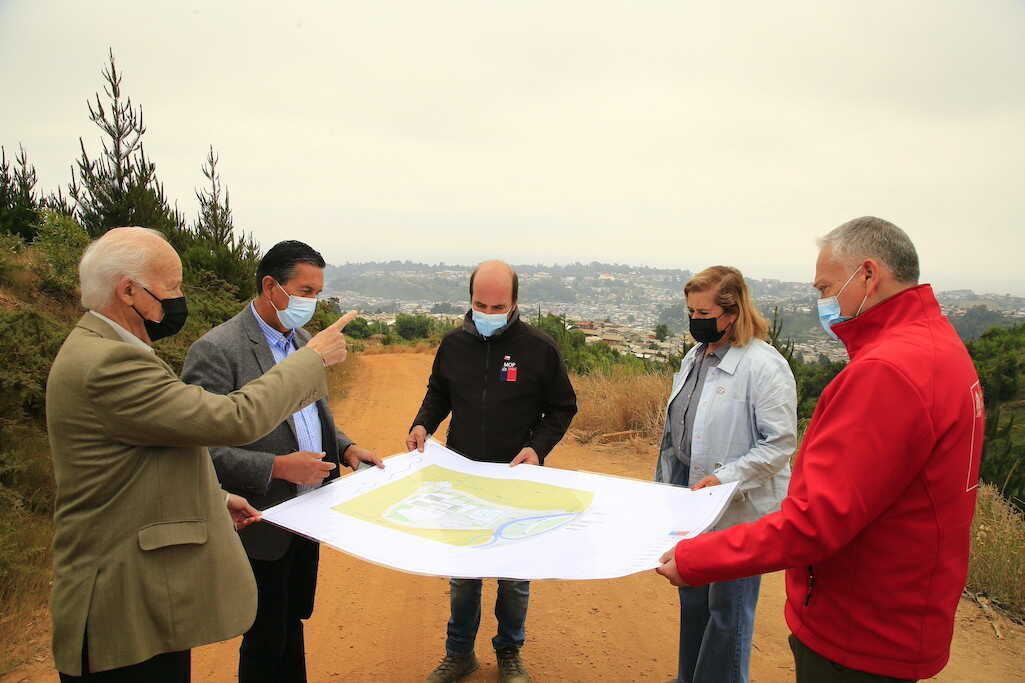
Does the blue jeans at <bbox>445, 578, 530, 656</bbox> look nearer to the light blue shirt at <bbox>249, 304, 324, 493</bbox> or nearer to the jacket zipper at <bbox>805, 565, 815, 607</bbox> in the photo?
the light blue shirt at <bbox>249, 304, 324, 493</bbox>

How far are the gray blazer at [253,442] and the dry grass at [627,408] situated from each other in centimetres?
722

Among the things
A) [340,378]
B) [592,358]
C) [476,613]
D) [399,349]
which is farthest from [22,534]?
[399,349]

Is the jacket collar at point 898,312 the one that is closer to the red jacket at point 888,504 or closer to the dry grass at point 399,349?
the red jacket at point 888,504

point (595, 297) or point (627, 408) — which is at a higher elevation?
point (595, 297)

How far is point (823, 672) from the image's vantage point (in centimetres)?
194

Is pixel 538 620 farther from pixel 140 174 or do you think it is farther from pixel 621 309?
pixel 621 309

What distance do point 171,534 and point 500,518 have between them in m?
1.21

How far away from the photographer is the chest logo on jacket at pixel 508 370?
3.60 metres

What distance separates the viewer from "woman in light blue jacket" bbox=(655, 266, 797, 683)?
2994 millimetres

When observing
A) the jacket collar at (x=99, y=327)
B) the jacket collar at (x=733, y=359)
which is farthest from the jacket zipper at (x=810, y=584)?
the jacket collar at (x=99, y=327)

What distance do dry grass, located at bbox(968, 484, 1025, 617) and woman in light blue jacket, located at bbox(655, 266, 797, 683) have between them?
10.6 feet

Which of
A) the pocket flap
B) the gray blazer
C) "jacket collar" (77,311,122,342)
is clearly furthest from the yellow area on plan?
"jacket collar" (77,311,122,342)

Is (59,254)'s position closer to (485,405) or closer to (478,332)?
(478,332)

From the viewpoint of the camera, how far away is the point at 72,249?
10.0 metres
